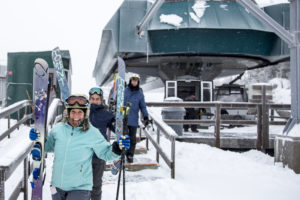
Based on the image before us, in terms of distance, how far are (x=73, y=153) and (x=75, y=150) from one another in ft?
0.10

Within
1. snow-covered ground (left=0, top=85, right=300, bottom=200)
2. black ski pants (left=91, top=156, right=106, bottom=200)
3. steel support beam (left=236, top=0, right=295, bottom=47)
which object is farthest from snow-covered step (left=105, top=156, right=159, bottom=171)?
steel support beam (left=236, top=0, right=295, bottom=47)

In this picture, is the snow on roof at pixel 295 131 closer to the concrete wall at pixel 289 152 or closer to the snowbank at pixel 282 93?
the concrete wall at pixel 289 152

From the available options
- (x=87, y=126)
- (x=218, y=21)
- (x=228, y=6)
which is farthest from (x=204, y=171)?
(x=228, y=6)

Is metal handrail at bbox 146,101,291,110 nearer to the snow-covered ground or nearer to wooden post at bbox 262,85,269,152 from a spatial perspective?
wooden post at bbox 262,85,269,152

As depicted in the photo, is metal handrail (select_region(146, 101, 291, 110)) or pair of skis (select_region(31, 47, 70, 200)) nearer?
pair of skis (select_region(31, 47, 70, 200))

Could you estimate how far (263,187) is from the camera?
5.42 m

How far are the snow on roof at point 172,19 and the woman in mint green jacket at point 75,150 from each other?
14.0 meters

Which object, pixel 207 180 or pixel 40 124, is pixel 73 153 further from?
pixel 207 180

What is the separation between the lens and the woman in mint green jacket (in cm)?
253

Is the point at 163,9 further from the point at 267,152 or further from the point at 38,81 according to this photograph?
the point at 38,81

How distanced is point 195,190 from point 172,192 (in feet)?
1.87

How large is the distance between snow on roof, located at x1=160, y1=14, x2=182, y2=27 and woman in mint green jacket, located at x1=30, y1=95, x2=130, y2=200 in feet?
45.8

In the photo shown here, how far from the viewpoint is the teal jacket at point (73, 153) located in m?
2.53

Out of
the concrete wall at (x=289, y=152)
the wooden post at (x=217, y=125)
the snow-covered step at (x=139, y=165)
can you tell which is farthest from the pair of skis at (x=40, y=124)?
the wooden post at (x=217, y=125)
